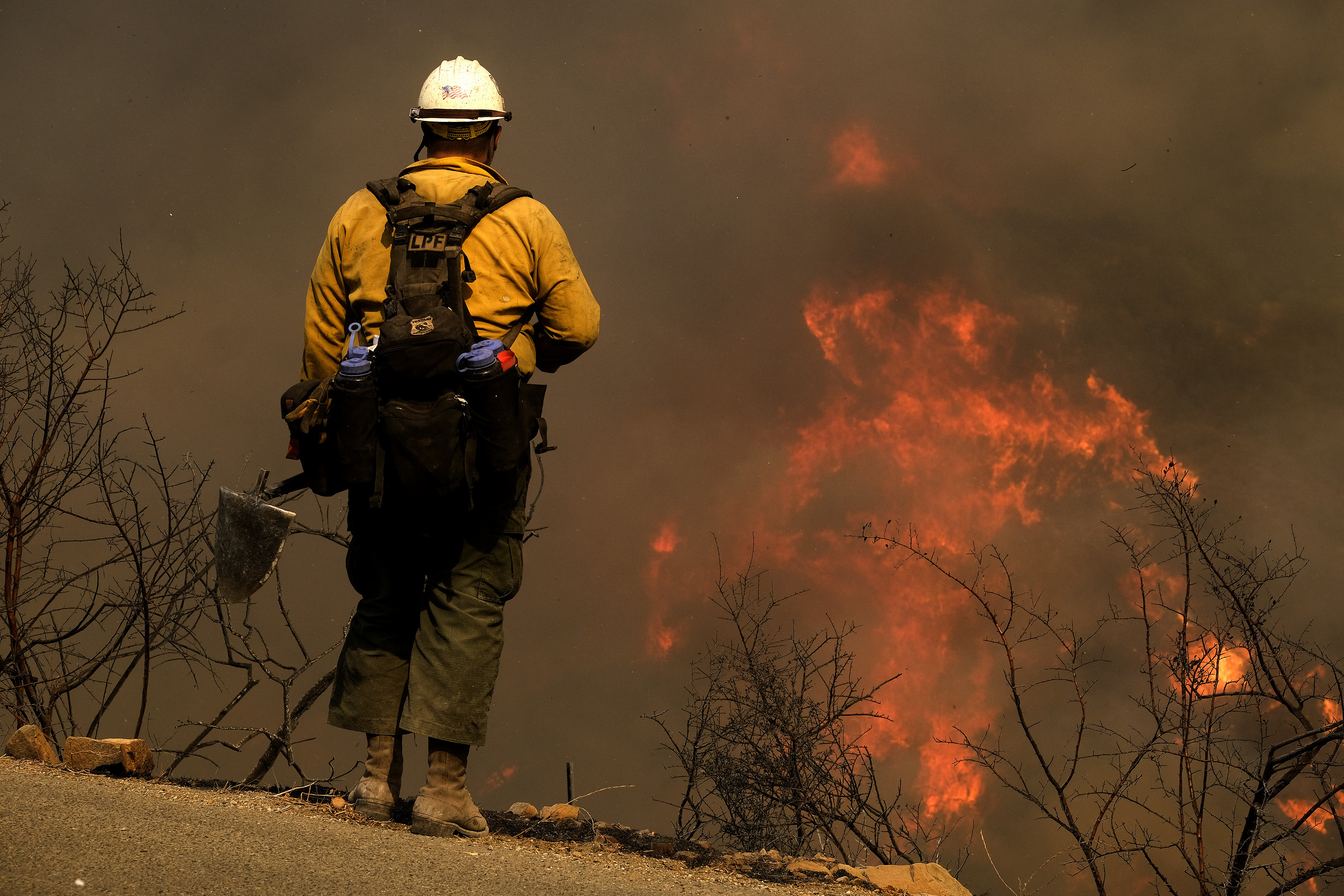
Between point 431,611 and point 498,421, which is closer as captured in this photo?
point 498,421

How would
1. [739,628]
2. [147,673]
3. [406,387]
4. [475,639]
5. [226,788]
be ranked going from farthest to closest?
[739,628] → [147,673] → [226,788] → [475,639] → [406,387]

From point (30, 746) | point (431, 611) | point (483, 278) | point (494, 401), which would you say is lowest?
point (30, 746)

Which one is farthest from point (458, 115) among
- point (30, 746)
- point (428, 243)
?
point (30, 746)

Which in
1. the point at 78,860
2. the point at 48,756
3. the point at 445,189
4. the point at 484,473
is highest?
the point at 445,189

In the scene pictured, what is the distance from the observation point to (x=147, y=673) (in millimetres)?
5191

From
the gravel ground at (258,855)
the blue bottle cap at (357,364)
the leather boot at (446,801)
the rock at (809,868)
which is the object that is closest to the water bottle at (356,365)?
the blue bottle cap at (357,364)

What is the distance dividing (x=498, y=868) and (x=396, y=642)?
3.16 ft

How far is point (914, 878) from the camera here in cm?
381

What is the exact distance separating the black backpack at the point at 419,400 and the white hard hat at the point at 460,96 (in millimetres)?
399

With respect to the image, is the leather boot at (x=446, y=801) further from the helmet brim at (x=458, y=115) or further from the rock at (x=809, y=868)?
the helmet brim at (x=458, y=115)

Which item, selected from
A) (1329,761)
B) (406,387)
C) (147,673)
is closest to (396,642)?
(406,387)

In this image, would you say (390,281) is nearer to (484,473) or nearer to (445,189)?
(445,189)

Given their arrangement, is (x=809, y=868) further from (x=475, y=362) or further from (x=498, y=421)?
(x=475, y=362)

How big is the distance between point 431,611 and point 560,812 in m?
1.22
